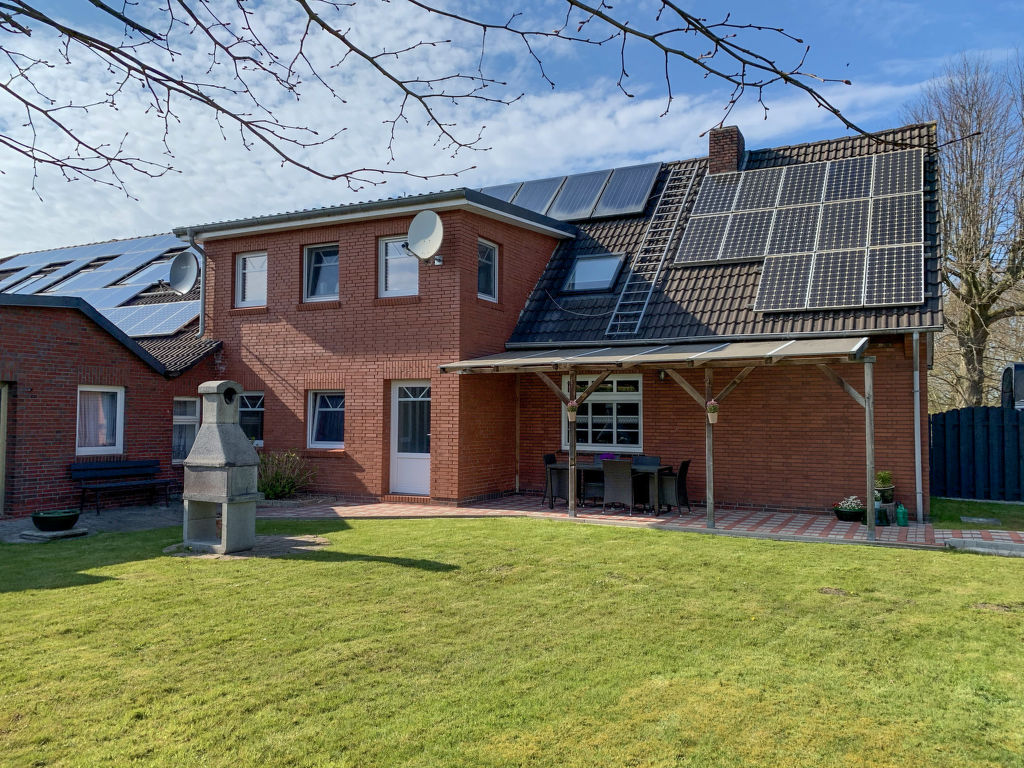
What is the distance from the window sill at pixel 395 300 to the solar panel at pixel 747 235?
18.7ft

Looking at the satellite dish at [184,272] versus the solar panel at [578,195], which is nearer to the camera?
the solar panel at [578,195]

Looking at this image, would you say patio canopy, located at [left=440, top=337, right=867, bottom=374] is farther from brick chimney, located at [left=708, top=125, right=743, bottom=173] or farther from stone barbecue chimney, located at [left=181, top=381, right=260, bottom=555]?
brick chimney, located at [left=708, top=125, right=743, bottom=173]

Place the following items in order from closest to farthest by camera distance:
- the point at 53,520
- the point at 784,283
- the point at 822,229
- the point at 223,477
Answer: the point at 223,477
the point at 53,520
the point at 784,283
the point at 822,229

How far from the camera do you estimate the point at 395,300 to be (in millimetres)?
13852

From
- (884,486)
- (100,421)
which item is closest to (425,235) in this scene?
(100,421)

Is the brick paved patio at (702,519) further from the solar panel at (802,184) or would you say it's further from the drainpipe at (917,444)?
the solar panel at (802,184)

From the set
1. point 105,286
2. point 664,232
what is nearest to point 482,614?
point 664,232

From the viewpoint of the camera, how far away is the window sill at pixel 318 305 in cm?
1449

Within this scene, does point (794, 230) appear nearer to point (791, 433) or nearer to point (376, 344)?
point (791, 433)

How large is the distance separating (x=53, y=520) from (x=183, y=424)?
17.5ft

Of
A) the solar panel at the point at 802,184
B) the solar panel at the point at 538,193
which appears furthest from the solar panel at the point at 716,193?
the solar panel at the point at 538,193

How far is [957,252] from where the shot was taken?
19.1m

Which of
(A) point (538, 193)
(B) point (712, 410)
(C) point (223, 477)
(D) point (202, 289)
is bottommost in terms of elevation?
(C) point (223, 477)

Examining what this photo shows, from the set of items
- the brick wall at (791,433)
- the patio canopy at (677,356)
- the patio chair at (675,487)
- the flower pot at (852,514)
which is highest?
the patio canopy at (677,356)
